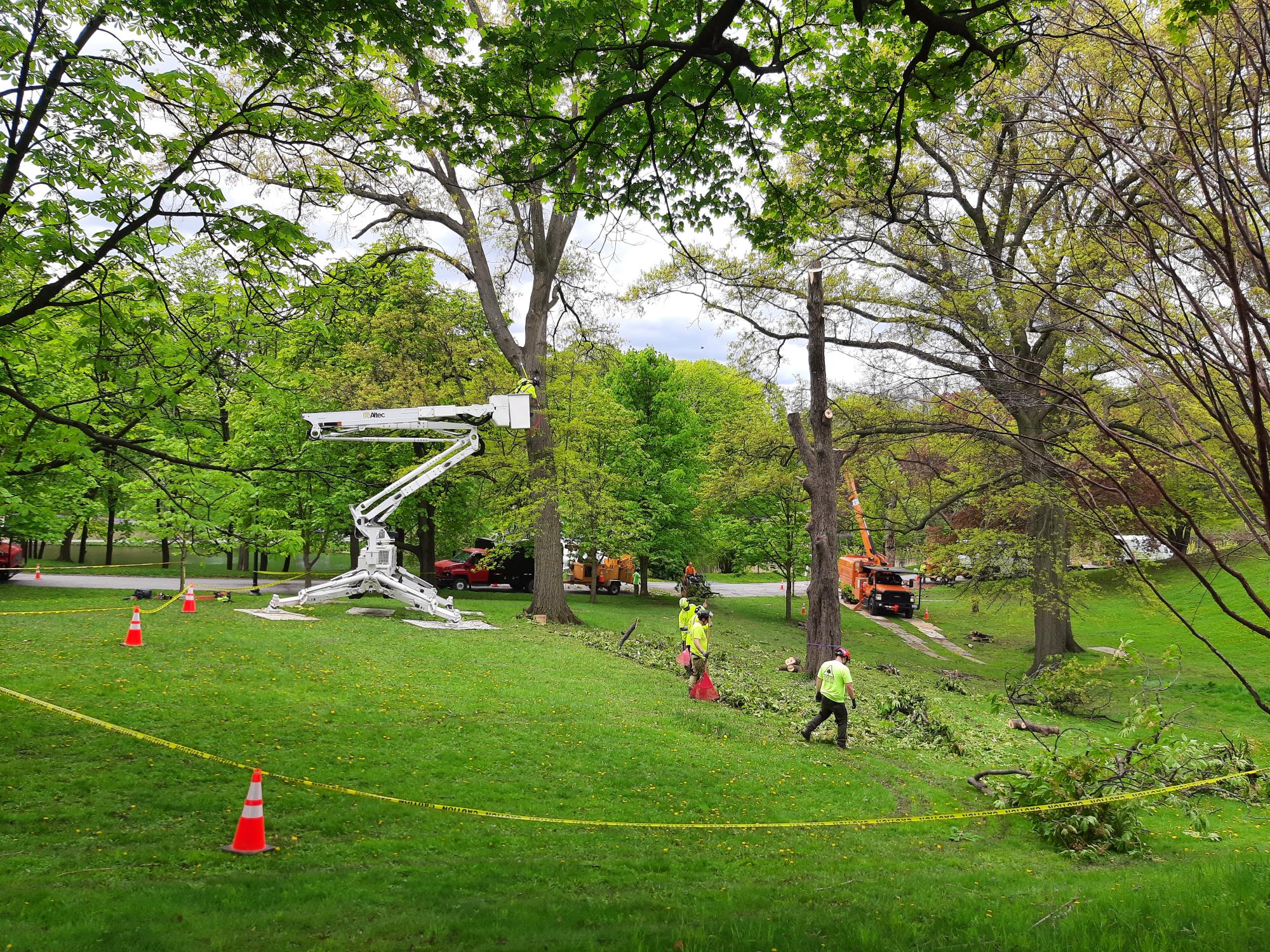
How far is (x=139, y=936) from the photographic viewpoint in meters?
4.41

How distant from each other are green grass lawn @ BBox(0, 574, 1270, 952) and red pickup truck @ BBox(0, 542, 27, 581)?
33.8 ft

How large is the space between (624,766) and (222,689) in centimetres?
598

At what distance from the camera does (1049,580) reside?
20.0 m

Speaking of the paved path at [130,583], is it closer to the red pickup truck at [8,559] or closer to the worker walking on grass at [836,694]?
the red pickup truck at [8,559]

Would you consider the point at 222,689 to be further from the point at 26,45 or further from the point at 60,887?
the point at 26,45

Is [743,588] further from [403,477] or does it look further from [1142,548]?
[403,477]

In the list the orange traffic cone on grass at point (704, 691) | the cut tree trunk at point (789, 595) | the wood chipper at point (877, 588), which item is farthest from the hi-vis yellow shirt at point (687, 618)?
the wood chipper at point (877, 588)

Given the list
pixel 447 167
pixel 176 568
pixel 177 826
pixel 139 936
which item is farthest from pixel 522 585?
pixel 139 936

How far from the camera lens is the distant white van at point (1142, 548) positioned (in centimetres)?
351

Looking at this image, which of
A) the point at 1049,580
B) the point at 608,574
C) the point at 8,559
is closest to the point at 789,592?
the point at 608,574

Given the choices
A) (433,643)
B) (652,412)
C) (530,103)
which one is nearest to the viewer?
(530,103)

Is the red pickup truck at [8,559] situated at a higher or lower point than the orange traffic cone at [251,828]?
higher

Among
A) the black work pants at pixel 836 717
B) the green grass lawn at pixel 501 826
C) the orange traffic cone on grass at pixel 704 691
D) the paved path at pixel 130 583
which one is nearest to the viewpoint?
the green grass lawn at pixel 501 826

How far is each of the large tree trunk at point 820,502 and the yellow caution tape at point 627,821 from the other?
8312 mm
